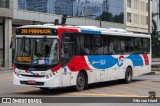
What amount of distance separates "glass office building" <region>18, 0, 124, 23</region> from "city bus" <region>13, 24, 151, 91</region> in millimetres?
35467

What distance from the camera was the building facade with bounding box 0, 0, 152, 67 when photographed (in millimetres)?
53219

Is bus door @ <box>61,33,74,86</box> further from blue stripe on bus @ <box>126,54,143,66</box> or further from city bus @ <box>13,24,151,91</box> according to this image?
blue stripe on bus @ <box>126,54,143,66</box>

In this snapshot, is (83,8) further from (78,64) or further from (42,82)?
(42,82)

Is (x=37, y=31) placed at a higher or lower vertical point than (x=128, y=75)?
higher

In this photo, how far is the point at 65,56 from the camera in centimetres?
1795

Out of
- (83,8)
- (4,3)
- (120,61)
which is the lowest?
(120,61)

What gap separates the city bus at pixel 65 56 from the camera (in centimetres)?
1736

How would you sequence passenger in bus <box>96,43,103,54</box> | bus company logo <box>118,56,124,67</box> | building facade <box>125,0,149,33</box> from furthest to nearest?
1. building facade <box>125,0,149,33</box>
2. bus company logo <box>118,56,124,67</box>
3. passenger in bus <box>96,43,103,54</box>

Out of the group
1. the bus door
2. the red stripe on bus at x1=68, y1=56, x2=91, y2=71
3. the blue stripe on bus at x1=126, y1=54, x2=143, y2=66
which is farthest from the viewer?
the blue stripe on bus at x1=126, y1=54, x2=143, y2=66

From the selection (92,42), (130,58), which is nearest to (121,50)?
(130,58)

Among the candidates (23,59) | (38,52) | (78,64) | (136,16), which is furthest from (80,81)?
(136,16)

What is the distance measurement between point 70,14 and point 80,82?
4930 cm

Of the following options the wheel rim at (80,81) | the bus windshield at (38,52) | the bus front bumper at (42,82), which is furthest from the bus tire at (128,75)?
the bus windshield at (38,52)

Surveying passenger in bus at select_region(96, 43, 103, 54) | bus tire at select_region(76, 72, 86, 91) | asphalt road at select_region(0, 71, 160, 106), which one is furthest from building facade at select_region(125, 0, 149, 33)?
bus tire at select_region(76, 72, 86, 91)
